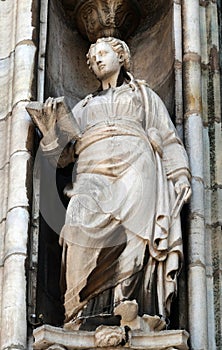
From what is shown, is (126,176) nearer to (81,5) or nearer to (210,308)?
(210,308)

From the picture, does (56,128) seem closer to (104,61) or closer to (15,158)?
(15,158)

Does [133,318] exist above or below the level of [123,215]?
below

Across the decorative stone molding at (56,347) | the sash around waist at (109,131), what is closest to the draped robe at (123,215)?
the sash around waist at (109,131)

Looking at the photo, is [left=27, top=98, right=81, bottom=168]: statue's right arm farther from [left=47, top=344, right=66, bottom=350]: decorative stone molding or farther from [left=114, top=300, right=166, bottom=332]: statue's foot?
[left=47, top=344, right=66, bottom=350]: decorative stone molding

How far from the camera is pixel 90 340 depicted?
915 cm

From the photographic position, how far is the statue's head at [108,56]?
10406 millimetres

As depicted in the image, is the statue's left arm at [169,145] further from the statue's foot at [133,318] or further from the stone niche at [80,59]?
the statue's foot at [133,318]

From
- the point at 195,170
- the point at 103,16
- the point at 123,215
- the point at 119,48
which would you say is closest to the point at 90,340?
the point at 123,215

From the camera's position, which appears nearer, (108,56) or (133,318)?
(133,318)

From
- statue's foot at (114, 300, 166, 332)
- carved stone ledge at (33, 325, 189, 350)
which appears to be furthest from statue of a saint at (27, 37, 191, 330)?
carved stone ledge at (33, 325, 189, 350)

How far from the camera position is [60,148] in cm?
1002

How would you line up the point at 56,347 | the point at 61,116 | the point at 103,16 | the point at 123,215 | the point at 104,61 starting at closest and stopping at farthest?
the point at 56,347, the point at 123,215, the point at 61,116, the point at 104,61, the point at 103,16

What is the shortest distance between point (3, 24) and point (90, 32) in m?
0.68

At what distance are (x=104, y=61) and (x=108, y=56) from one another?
48mm
